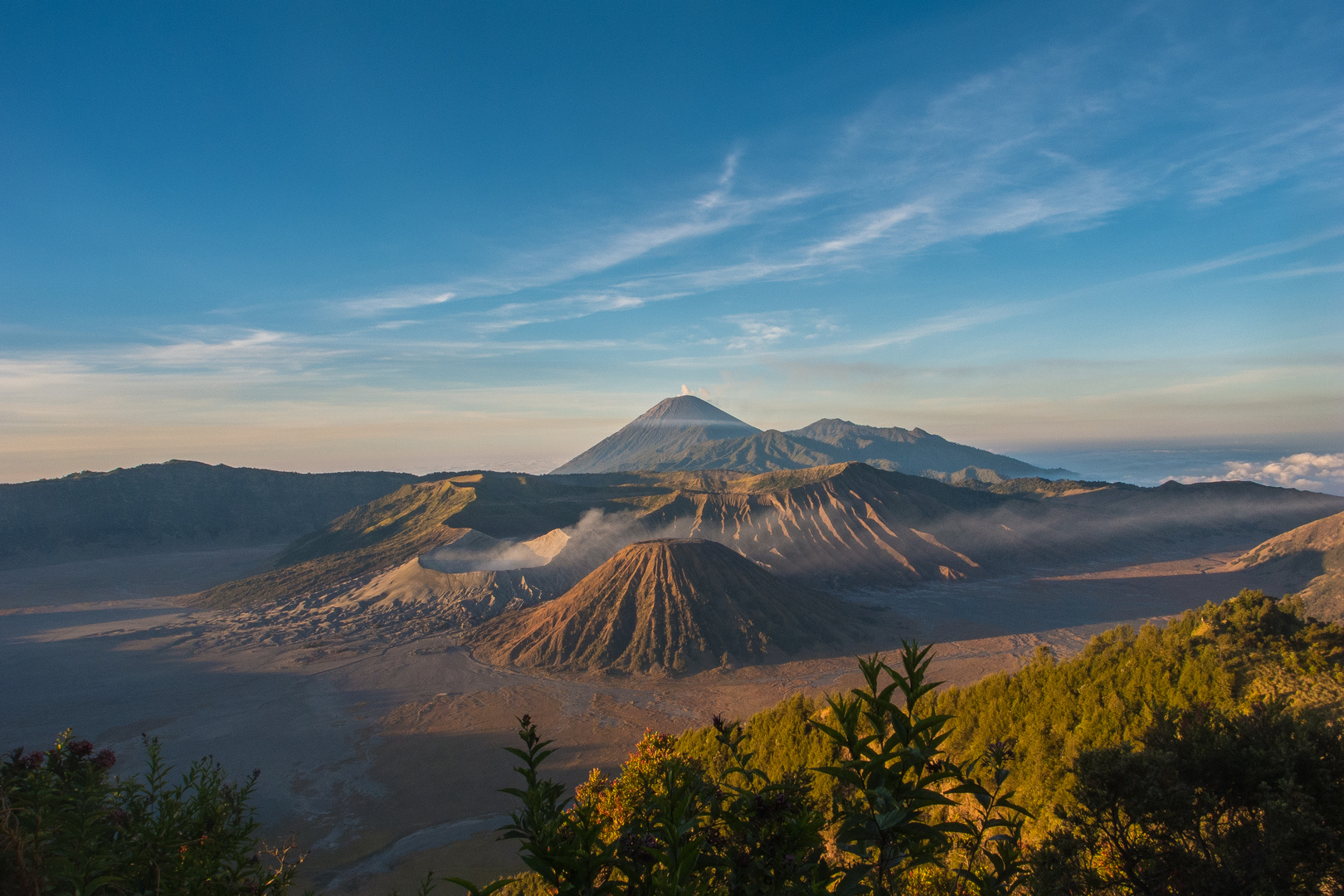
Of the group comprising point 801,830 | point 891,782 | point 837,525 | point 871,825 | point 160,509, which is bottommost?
point 837,525

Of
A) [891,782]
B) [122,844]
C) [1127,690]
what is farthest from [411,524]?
[891,782]

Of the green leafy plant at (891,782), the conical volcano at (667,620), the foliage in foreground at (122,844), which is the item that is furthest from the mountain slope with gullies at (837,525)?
the green leafy plant at (891,782)

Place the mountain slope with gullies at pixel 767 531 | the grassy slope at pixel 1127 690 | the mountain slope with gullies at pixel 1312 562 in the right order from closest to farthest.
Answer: the grassy slope at pixel 1127 690, the mountain slope with gullies at pixel 1312 562, the mountain slope with gullies at pixel 767 531

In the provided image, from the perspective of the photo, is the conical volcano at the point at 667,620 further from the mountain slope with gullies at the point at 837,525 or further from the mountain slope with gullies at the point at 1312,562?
the mountain slope with gullies at the point at 1312,562

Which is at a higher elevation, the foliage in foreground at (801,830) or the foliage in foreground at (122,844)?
the foliage in foreground at (801,830)

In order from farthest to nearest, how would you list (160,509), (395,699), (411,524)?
(160,509) < (411,524) < (395,699)

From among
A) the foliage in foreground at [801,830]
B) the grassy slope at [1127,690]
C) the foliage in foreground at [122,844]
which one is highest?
the foliage in foreground at [801,830]

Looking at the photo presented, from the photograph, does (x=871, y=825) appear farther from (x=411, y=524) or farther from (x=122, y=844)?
(x=411, y=524)
